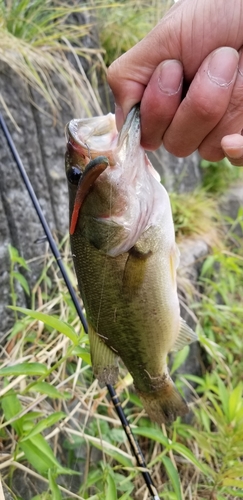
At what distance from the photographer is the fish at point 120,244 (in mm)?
1228

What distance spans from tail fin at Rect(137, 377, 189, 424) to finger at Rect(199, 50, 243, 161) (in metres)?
0.78

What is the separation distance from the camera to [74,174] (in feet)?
4.06

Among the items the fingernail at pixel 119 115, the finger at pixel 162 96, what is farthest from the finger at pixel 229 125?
the fingernail at pixel 119 115

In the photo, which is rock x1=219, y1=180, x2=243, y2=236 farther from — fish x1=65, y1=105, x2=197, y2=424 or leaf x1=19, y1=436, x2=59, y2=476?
leaf x1=19, y1=436, x2=59, y2=476

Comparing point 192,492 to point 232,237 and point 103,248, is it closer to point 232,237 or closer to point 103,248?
point 103,248

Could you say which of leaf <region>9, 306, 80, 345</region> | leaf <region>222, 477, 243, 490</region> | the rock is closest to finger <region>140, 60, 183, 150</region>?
leaf <region>9, 306, 80, 345</region>

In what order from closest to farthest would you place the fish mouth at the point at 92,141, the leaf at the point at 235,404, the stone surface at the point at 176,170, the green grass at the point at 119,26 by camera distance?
the fish mouth at the point at 92,141 → the leaf at the point at 235,404 → the green grass at the point at 119,26 → the stone surface at the point at 176,170

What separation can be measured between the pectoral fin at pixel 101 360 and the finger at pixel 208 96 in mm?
648

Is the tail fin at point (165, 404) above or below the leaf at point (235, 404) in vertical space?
above

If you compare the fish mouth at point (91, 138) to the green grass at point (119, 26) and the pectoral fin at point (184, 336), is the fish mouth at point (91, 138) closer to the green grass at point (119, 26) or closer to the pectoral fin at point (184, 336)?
the pectoral fin at point (184, 336)

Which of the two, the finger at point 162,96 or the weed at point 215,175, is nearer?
the finger at point 162,96

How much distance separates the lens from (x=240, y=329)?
9.87 ft

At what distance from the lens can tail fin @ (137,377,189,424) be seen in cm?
155

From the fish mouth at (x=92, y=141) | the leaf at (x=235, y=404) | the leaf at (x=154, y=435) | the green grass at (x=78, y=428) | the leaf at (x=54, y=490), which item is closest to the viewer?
the fish mouth at (x=92, y=141)
